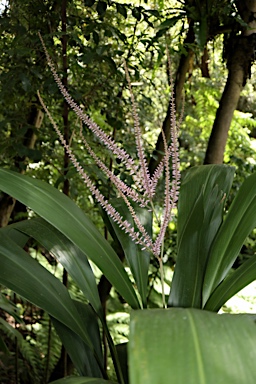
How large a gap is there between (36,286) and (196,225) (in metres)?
0.32

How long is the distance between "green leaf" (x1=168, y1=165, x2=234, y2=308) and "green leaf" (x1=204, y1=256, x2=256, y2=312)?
46 millimetres

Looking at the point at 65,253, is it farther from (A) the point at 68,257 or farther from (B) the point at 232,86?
(B) the point at 232,86

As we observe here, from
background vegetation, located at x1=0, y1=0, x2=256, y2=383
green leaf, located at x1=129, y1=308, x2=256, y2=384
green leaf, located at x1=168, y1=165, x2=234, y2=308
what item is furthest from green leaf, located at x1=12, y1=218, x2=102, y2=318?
green leaf, located at x1=129, y1=308, x2=256, y2=384

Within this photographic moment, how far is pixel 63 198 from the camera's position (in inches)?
39.1

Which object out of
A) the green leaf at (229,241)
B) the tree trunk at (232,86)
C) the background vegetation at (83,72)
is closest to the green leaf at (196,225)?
the green leaf at (229,241)

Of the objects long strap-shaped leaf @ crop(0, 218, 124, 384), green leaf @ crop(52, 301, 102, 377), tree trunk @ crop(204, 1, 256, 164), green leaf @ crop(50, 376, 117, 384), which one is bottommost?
green leaf @ crop(50, 376, 117, 384)

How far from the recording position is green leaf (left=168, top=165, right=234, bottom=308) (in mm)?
980

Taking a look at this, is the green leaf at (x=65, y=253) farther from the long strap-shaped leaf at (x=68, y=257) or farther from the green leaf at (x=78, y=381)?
the green leaf at (x=78, y=381)

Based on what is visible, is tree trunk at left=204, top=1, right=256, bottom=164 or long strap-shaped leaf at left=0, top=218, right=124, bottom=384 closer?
long strap-shaped leaf at left=0, top=218, right=124, bottom=384

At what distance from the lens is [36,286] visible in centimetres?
93

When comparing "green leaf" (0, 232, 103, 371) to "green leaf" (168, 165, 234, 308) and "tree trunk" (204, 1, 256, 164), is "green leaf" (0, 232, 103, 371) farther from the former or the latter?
"tree trunk" (204, 1, 256, 164)

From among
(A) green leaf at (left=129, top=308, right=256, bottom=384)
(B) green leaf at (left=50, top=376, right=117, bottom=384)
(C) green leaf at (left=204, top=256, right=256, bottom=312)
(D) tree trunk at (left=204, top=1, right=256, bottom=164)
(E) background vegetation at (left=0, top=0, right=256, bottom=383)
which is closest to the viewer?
(A) green leaf at (left=129, top=308, right=256, bottom=384)

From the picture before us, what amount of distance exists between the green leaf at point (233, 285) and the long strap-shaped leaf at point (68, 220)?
0.14 metres

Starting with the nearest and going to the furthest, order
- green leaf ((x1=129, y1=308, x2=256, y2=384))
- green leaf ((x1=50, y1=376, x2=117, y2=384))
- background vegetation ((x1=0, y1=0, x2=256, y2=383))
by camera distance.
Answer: green leaf ((x1=129, y1=308, x2=256, y2=384))
green leaf ((x1=50, y1=376, x2=117, y2=384))
background vegetation ((x1=0, y1=0, x2=256, y2=383))
